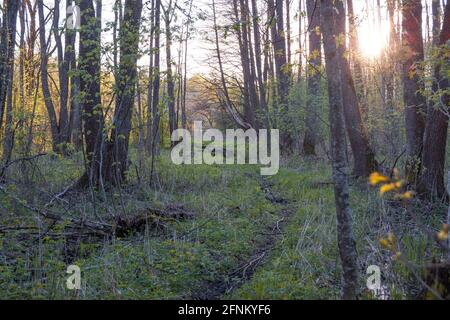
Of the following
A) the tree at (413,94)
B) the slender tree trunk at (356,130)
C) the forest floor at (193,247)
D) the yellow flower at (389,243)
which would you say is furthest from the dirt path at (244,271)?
the slender tree trunk at (356,130)

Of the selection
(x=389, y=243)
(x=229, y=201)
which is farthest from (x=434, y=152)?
(x=389, y=243)

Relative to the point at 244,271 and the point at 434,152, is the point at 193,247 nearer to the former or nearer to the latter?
the point at 244,271

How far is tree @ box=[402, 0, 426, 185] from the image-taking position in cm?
688

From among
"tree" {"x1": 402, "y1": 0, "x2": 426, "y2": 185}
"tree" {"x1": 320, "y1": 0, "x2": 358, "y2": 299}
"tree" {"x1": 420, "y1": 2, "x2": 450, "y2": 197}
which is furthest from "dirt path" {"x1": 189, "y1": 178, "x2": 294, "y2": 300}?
"tree" {"x1": 402, "y1": 0, "x2": 426, "y2": 185}

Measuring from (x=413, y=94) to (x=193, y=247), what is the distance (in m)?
4.65

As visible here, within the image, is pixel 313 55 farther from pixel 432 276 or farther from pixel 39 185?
pixel 39 185

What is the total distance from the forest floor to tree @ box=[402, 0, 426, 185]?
3.68 feet

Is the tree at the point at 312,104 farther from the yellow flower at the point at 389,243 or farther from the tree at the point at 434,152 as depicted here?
the yellow flower at the point at 389,243

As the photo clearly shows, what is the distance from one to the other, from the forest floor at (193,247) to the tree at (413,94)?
1122mm

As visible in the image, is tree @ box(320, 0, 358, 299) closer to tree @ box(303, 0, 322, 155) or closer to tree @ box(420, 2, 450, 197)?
tree @ box(420, 2, 450, 197)

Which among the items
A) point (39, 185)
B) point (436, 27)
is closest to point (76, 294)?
point (39, 185)

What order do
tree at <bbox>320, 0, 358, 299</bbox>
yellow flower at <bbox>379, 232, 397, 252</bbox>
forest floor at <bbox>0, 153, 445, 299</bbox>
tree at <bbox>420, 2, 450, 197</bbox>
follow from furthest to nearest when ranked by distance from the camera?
1. tree at <bbox>420, 2, 450, 197</bbox>
2. forest floor at <bbox>0, 153, 445, 299</bbox>
3. tree at <bbox>320, 0, 358, 299</bbox>
4. yellow flower at <bbox>379, 232, 397, 252</bbox>

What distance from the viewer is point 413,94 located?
709 cm

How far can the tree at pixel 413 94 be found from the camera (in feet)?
22.6
